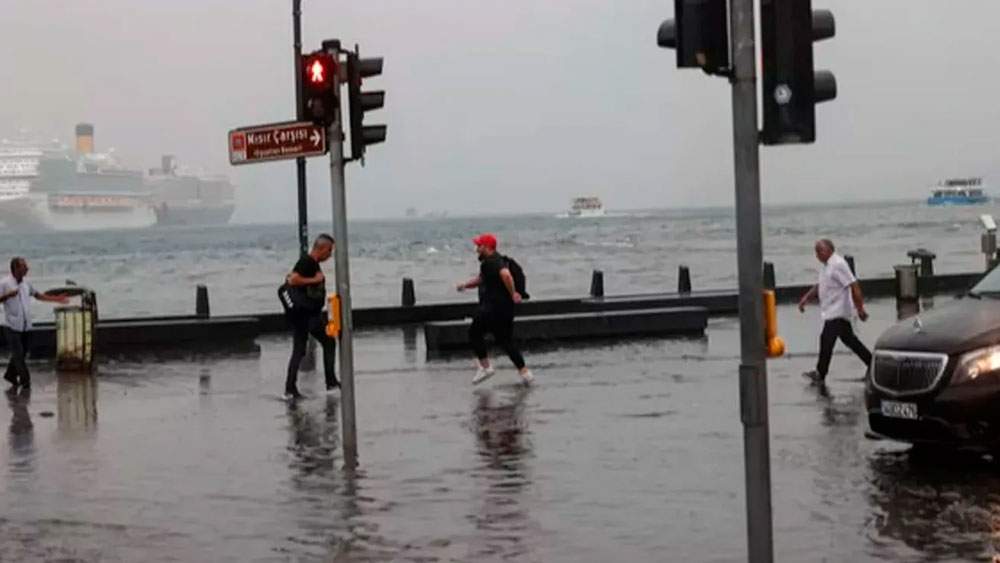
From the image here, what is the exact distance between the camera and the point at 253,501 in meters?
11.1

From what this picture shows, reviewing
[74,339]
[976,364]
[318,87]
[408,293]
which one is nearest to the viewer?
[976,364]

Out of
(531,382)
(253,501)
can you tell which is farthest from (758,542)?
(531,382)

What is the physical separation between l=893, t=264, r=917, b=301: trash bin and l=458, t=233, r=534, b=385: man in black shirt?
15362 millimetres

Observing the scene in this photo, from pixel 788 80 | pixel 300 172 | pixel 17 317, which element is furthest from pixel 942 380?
pixel 300 172

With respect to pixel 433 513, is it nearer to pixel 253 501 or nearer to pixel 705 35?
pixel 253 501

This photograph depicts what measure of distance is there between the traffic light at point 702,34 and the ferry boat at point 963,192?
181 metres

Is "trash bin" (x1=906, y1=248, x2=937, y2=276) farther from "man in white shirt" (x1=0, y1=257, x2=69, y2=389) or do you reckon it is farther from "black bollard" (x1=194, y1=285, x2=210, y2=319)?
"man in white shirt" (x1=0, y1=257, x2=69, y2=389)

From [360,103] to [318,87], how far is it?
0.42 m

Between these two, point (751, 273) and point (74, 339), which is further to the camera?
point (74, 339)

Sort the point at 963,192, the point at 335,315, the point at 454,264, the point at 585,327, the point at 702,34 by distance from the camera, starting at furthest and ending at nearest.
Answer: the point at 963,192 → the point at 454,264 → the point at 585,327 → the point at 335,315 → the point at 702,34

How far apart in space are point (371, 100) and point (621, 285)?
45.8 m

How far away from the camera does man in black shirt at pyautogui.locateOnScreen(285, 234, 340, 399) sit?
17.6m

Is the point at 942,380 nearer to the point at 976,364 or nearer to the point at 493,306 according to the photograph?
the point at 976,364

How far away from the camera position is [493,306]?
1806 cm
